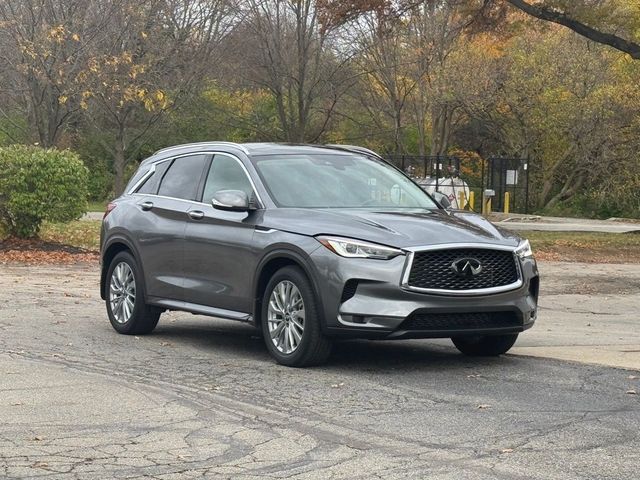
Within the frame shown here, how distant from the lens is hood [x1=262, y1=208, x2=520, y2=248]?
8.73 m

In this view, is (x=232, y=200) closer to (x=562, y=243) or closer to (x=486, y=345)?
(x=486, y=345)

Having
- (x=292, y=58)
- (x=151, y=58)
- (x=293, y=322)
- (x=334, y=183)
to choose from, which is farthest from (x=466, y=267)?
(x=292, y=58)

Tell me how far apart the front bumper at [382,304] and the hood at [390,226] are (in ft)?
0.71

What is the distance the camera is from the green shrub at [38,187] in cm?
2033

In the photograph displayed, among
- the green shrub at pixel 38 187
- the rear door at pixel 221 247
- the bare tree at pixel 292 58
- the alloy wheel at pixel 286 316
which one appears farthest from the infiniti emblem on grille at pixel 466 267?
the bare tree at pixel 292 58

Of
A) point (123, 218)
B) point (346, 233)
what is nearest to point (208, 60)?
point (123, 218)

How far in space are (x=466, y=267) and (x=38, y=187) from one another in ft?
43.3

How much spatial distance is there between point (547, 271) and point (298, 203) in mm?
10989

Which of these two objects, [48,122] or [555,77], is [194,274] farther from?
[555,77]

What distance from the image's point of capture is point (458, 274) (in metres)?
8.70

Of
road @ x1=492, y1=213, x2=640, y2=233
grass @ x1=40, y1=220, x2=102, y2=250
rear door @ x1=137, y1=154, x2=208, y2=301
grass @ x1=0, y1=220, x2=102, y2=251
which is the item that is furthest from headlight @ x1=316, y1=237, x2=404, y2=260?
road @ x1=492, y1=213, x2=640, y2=233

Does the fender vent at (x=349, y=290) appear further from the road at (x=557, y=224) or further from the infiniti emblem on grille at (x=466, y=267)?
the road at (x=557, y=224)

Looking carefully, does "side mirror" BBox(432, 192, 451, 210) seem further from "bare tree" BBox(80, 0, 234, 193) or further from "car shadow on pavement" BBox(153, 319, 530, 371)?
"bare tree" BBox(80, 0, 234, 193)

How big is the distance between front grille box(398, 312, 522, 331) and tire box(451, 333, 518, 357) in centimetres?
46
